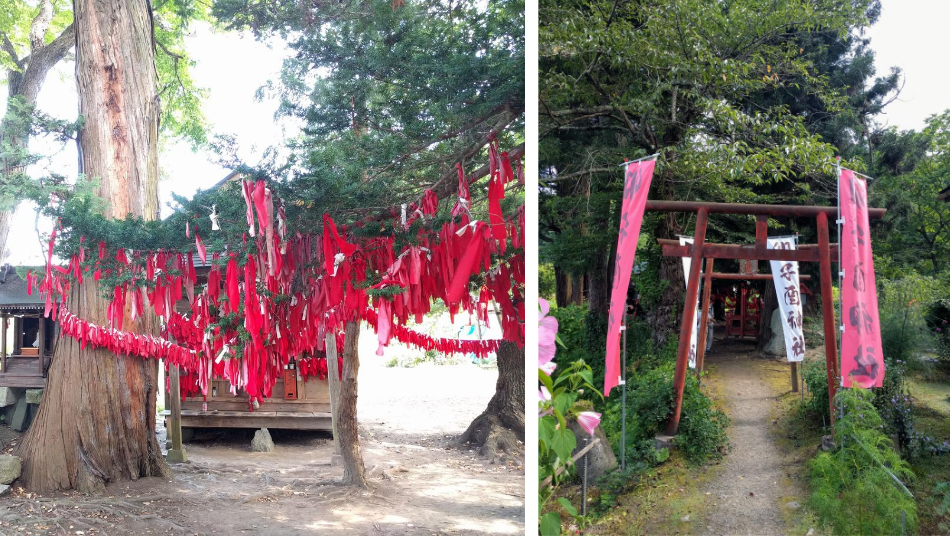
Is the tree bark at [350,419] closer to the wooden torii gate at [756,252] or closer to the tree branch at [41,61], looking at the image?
the wooden torii gate at [756,252]

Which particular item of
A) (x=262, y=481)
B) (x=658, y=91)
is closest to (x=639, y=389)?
(x=658, y=91)

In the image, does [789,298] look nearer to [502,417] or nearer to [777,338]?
[777,338]

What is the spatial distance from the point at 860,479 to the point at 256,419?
→ 165cm

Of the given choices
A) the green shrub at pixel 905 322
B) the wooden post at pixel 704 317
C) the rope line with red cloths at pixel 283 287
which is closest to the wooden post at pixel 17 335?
the rope line with red cloths at pixel 283 287

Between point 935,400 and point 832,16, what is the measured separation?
1137 millimetres

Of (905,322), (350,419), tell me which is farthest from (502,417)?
(905,322)

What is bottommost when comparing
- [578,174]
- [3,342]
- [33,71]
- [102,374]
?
[102,374]

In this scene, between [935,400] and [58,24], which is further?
[58,24]

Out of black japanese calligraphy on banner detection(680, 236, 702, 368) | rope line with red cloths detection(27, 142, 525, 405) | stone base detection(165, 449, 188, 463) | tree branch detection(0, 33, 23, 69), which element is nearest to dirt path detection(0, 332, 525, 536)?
stone base detection(165, 449, 188, 463)

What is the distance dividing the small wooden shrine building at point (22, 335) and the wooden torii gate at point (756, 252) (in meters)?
1.78

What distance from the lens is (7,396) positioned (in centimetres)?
169

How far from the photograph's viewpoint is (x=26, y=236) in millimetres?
1652

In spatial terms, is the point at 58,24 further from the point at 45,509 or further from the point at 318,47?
the point at 45,509

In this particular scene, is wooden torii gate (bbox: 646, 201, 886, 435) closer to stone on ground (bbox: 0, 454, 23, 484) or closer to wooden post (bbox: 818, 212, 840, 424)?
wooden post (bbox: 818, 212, 840, 424)
